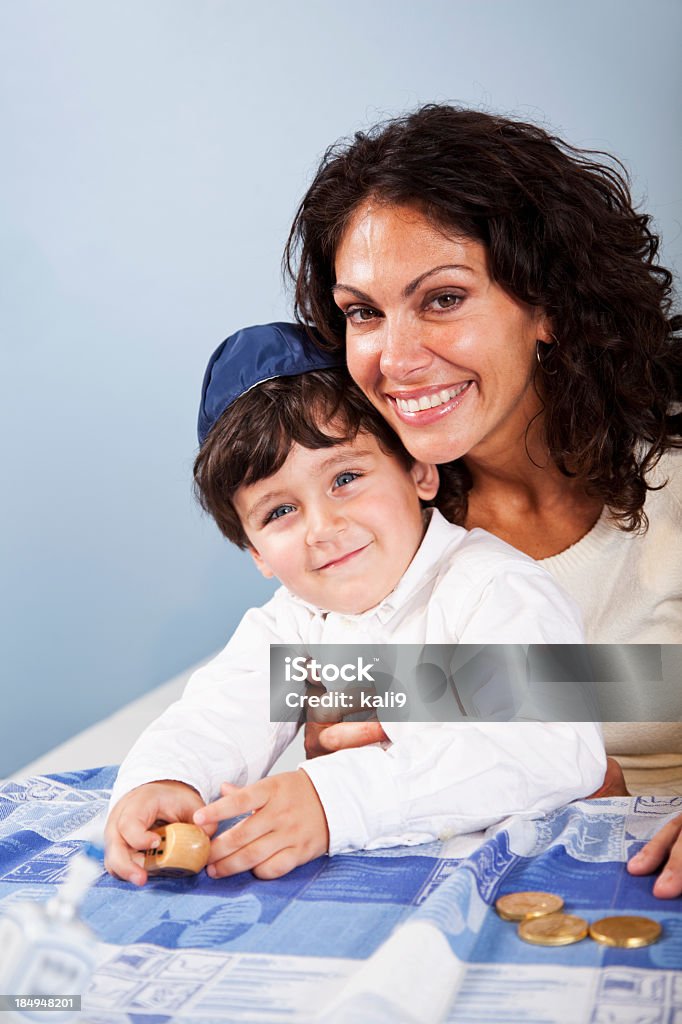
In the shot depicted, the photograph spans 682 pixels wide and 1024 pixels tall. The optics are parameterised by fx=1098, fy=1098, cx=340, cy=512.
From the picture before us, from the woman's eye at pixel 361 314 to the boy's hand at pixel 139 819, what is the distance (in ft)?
1.82

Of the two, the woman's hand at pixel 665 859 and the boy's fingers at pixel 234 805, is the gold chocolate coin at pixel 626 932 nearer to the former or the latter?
the woman's hand at pixel 665 859

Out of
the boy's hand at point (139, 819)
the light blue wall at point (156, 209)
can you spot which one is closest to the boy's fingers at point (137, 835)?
the boy's hand at point (139, 819)

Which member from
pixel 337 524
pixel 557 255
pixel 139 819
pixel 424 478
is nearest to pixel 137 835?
pixel 139 819

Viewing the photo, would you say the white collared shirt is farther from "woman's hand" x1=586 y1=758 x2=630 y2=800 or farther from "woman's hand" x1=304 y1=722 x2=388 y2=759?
"woman's hand" x1=586 y1=758 x2=630 y2=800

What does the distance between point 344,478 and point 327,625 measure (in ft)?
0.60

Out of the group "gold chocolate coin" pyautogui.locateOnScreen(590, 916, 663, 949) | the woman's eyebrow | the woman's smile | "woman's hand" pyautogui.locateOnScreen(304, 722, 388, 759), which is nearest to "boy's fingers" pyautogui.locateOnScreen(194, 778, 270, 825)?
"woman's hand" pyautogui.locateOnScreen(304, 722, 388, 759)

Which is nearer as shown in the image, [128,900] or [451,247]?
[128,900]

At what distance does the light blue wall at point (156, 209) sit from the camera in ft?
8.28

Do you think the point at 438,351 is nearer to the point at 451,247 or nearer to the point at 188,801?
the point at 451,247

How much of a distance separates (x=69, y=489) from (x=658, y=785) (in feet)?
5.42

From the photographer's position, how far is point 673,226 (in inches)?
101

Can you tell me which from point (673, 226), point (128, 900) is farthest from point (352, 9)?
point (128, 900)

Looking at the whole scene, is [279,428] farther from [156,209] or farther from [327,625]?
[156,209]

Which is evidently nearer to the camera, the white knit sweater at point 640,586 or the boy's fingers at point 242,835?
the boy's fingers at point 242,835
